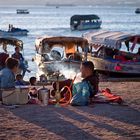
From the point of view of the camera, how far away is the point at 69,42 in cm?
2258

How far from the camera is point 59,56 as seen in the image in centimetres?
2247

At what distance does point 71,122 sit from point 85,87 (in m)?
1.35

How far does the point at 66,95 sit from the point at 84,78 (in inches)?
23.7

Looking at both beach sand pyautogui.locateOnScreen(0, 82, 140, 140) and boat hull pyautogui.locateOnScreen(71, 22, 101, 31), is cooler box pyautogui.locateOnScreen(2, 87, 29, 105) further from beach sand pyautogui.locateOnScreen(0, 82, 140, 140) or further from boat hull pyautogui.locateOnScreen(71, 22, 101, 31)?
boat hull pyautogui.locateOnScreen(71, 22, 101, 31)

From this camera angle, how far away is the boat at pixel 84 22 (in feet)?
219

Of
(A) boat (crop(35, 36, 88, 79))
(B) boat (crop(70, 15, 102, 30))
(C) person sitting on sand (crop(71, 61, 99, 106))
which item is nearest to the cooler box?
(C) person sitting on sand (crop(71, 61, 99, 106))

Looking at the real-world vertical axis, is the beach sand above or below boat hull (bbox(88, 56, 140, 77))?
below

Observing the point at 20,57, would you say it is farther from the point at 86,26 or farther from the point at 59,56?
the point at 86,26

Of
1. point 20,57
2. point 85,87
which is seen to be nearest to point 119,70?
point 20,57

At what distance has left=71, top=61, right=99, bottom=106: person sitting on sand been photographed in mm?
10188

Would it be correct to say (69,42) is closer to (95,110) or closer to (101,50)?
(101,50)

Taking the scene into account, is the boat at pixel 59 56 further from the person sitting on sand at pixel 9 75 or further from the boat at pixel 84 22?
the boat at pixel 84 22

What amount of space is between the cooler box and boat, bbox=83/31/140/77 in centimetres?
1075

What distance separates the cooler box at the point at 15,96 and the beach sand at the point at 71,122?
136 mm
